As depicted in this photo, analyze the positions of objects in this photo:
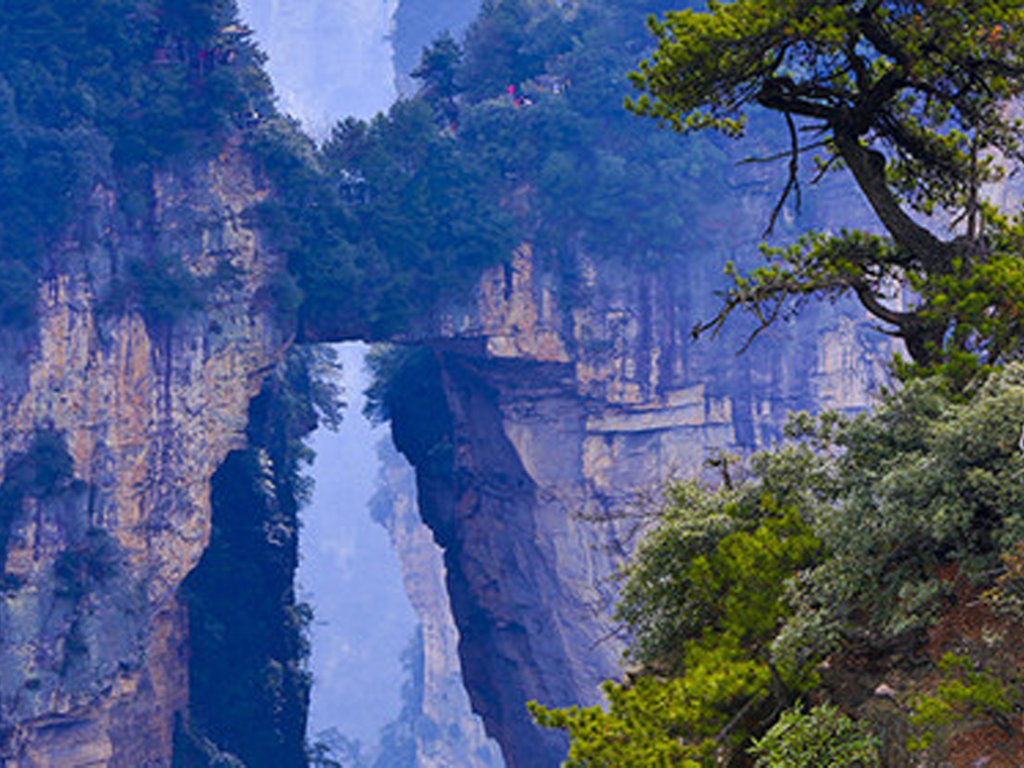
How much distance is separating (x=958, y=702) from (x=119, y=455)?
58.1 feet

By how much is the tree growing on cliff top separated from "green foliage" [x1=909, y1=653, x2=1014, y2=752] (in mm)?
2029

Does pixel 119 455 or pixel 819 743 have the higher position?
pixel 119 455

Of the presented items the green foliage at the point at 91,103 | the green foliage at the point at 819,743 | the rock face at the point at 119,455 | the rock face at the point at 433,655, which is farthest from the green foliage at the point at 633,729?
the rock face at the point at 433,655

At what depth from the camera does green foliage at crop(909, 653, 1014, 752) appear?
16.2 feet

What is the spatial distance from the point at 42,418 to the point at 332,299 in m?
6.06

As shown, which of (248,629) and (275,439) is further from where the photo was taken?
(275,439)

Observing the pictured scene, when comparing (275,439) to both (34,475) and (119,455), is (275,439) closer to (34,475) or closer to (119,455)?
(119,455)

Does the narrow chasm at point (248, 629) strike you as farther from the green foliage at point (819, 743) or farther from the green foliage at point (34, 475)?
the green foliage at point (819, 743)

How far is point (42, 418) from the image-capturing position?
20.1 m

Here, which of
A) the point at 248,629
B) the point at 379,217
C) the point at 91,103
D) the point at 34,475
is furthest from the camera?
the point at 379,217

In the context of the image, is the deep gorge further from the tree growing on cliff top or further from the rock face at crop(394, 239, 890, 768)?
the tree growing on cliff top

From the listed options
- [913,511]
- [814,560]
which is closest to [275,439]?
[814,560]

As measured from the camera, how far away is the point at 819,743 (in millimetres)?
5172

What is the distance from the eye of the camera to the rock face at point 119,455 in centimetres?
1970
